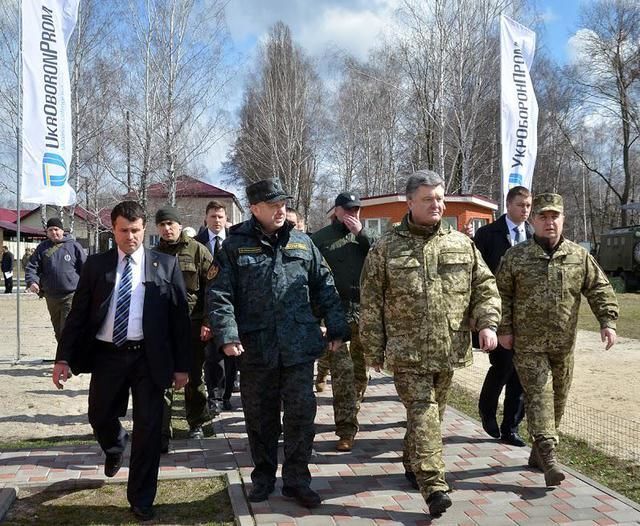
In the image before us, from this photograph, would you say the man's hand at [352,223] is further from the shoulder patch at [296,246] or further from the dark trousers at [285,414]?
the dark trousers at [285,414]

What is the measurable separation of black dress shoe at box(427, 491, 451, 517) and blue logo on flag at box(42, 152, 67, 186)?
7.84m

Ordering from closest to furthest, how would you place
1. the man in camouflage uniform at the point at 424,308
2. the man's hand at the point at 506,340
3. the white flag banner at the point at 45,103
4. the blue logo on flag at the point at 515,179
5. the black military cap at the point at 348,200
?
the man in camouflage uniform at the point at 424,308 → the man's hand at the point at 506,340 → the black military cap at the point at 348,200 → the white flag banner at the point at 45,103 → the blue logo on flag at the point at 515,179

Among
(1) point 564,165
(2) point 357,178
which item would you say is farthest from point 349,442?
(1) point 564,165

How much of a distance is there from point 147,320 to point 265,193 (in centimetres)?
107

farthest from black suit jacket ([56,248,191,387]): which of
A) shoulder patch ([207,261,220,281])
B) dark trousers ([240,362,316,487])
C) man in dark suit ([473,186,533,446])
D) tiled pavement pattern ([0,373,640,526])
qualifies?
man in dark suit ([473,186,533,446])

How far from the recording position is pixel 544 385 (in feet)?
14.2

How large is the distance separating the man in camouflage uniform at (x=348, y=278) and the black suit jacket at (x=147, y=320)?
5.05 ft

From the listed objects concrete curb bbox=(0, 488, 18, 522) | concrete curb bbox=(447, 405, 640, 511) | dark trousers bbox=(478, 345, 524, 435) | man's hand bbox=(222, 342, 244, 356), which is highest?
man's hand bbox=(222, 342, 244, 356)

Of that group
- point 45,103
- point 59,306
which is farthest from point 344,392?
point 45,103

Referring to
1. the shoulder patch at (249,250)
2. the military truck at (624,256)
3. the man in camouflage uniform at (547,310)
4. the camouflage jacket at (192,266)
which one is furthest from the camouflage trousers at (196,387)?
the military truck at (624,256)

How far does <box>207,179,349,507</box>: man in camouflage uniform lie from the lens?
3949 millimetres

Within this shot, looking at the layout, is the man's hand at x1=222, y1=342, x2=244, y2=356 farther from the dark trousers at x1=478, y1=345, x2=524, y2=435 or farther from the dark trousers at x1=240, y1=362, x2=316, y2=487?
the dark trousers at x1=478, y1=345, x2=524, y2=435

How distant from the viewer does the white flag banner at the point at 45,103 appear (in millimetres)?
9305

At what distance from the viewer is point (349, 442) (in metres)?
5.18
